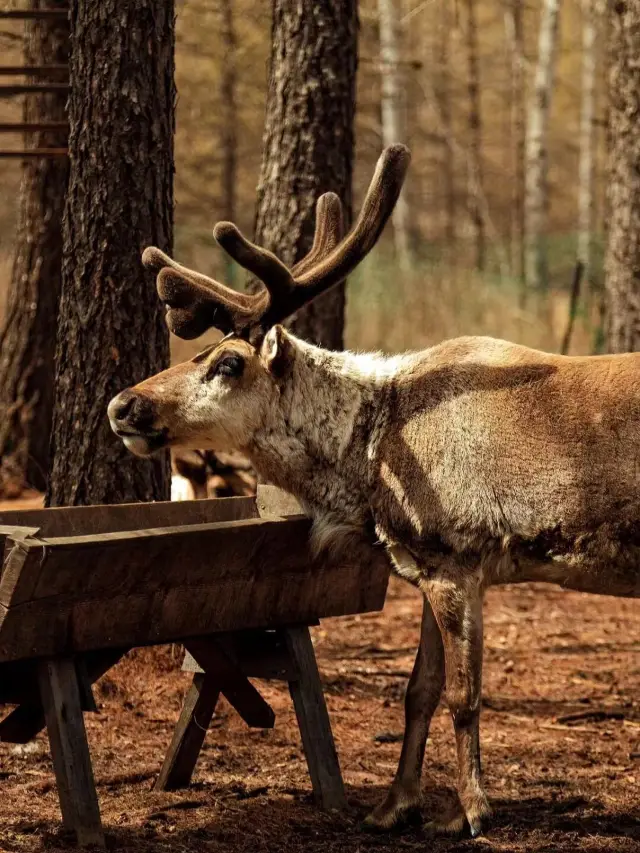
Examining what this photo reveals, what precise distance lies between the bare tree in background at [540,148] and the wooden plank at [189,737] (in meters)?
17.2

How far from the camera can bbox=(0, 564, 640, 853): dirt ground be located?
16.0ft

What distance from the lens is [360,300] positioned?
60.4ft

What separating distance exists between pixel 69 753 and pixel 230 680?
3.17ft

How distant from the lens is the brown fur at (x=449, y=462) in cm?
496

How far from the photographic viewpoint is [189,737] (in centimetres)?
538

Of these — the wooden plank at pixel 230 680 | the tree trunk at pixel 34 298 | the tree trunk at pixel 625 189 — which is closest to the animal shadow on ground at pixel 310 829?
the wooden plank at pixel 230 680

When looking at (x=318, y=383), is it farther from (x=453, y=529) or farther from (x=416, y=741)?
(x=416, y=741)

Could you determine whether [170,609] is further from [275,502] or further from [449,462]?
[449,462]

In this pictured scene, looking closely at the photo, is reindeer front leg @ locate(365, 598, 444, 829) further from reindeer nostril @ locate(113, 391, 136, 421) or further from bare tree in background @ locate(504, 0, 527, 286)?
bare tree in background @ locate(504, 0, 527, 286)

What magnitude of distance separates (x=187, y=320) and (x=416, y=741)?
2081 millimetres

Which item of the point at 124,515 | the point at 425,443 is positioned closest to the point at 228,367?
the point at 124,515

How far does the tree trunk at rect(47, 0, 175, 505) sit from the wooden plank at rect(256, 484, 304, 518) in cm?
107

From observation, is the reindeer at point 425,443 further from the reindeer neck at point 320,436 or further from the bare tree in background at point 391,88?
the bare tree in background at point 391,88

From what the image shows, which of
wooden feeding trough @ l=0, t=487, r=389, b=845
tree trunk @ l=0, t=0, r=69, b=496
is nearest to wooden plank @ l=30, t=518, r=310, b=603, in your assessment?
wooden feeding trough @ l=0, t=487, r=389, b=845
